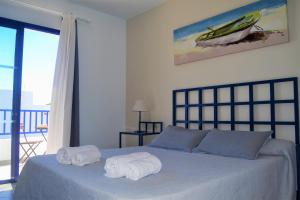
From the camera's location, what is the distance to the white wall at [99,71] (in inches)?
152

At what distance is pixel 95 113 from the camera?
4008mm

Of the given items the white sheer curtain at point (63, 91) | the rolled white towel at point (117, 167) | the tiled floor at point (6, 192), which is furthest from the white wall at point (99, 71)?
the rolled white towel at point (117, 167)

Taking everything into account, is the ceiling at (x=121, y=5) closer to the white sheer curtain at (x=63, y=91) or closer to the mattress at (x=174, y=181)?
the white sheer curtain at (x=63, y=91)

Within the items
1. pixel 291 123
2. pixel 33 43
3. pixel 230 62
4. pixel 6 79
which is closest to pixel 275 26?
pixel 230 62

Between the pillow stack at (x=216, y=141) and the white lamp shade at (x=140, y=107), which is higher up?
the white lamp shade at (x=140, y=107)

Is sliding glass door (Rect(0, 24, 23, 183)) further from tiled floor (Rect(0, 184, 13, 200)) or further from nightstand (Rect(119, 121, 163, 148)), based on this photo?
nightstand (Rect(119, 121, 163, 148))

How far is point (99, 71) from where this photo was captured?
4098mm

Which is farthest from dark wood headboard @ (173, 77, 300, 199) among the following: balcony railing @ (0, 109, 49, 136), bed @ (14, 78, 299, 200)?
balcony railing @ (0, 109, 49, 136)

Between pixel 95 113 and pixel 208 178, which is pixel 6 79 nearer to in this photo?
pixel 95 113

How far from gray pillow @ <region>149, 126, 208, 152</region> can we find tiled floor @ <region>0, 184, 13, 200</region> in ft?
5.69

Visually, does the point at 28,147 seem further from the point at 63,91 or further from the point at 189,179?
the point at 189,179

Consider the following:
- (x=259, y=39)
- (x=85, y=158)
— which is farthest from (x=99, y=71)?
(x=259, y=39)

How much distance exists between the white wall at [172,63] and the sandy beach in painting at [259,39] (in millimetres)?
59

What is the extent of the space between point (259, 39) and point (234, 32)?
31 cm
